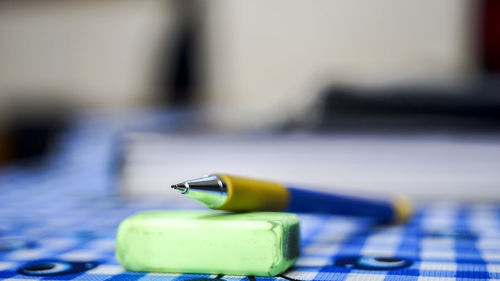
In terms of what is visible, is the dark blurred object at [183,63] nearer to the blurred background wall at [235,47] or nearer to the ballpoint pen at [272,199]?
the blurred background wall at [235,47]

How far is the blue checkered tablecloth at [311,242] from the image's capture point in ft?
0.91

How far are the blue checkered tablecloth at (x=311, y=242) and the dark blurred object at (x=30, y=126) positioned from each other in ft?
4.25

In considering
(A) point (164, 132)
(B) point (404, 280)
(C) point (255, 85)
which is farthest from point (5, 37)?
(B) point (404, 280)

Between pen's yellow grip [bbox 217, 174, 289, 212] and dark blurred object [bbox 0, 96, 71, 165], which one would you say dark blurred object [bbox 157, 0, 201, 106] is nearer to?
dark blurred object [bbox 0, 96, 71, 165]

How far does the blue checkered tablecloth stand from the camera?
277mm

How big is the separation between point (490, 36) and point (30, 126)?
1.52m

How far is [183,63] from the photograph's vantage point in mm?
1900

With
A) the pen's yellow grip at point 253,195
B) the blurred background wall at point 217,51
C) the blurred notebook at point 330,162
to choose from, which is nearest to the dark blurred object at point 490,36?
the blurred background wall at point 217,51

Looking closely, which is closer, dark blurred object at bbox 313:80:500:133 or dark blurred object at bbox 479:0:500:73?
dark blurred object at bbox 313:80:500:133

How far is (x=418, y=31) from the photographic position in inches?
65.7

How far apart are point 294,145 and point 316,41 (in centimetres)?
124

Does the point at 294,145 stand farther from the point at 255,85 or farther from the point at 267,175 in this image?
the point at 255,85

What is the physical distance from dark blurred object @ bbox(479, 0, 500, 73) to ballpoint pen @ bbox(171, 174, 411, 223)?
54.3 inches

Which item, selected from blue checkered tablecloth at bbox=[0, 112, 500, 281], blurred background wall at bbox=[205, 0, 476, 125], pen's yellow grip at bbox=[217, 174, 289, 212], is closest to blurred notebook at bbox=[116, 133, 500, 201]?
Answer: blue checkered tablecloth at bbox=[0, 112, 500, 281]
